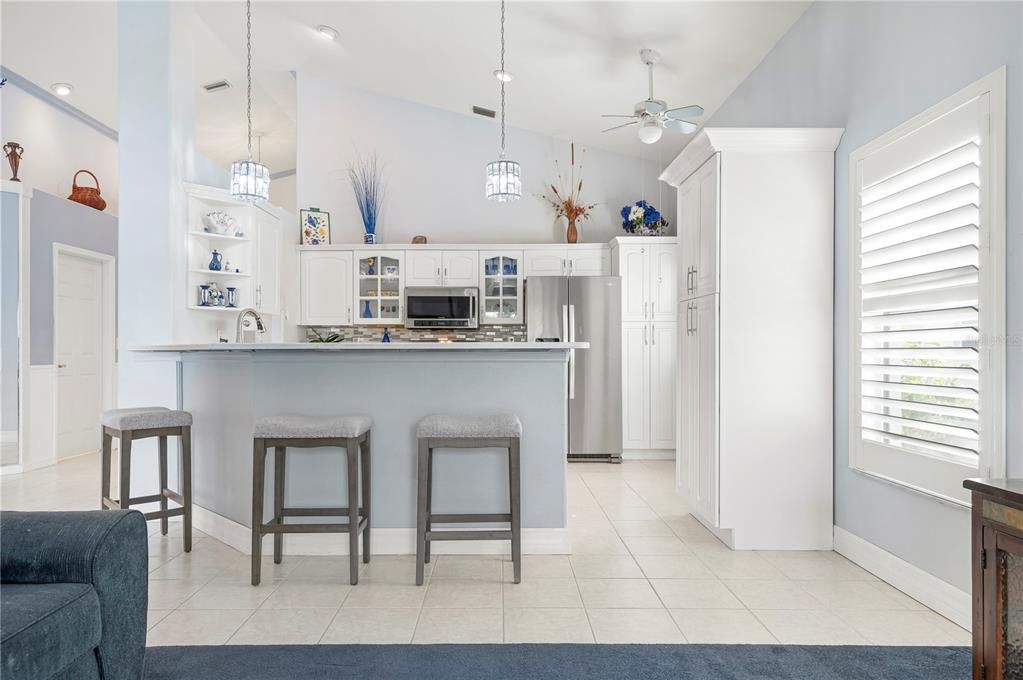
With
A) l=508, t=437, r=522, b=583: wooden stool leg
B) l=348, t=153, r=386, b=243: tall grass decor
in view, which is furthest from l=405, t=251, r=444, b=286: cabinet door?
l=508, t=437, r=522, b=583: wooden stool leg

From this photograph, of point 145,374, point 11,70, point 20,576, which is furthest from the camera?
point 11,70

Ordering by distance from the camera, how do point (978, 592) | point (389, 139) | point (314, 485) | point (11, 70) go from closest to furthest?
point (978, 592)
point (314, 485)
point (11, 70)
point (389, 139)

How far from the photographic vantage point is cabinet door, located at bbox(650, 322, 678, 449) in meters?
5.73

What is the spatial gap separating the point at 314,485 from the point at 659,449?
143 inches

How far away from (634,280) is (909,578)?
3.59 m

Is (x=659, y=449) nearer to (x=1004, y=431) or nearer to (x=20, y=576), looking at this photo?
(x=1004, y=431)

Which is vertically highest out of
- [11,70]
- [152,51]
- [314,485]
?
[11,70]

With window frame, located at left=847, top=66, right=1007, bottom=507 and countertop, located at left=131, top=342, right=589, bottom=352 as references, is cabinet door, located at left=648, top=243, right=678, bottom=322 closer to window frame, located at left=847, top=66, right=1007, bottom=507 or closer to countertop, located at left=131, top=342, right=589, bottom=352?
countertop, located at left=131, top=342, right=589, bottom=352

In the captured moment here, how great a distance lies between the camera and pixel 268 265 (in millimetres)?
5230

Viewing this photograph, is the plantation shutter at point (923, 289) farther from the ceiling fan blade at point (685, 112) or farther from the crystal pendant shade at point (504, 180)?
the crystal pendant shade at point (504, 180)

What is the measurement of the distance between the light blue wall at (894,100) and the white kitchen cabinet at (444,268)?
312cm

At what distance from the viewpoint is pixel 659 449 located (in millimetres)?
5754

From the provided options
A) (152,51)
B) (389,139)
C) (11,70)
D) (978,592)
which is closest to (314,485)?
(978,592)

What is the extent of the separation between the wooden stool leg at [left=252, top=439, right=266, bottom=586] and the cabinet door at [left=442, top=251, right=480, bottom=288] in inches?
140
